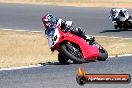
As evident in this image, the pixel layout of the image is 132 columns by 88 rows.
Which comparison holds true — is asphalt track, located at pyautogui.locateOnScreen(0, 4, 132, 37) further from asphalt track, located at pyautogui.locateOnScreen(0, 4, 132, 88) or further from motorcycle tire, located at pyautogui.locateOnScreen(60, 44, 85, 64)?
motorcycle tire, located at pyautogui.locateOnScreen(60, 44, 85, 64)

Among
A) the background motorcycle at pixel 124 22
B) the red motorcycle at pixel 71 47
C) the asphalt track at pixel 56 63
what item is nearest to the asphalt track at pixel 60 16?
the asphalt track at pixel 56 63

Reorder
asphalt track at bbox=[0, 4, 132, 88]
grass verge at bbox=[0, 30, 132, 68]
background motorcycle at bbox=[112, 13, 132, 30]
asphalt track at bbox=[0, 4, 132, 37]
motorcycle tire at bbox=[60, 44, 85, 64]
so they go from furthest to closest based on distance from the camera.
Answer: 1. asphalt track at bbox=[0, 4, 132, 37]
2. background motorcycle at bbox=[112, 13, 132, 30]
3. grass verge at bbox=[0, 30, 132, 68]
4. motorcycle tire at bbox=[60, 44, 85, 64]
5. asphalt track at bbox=[0, 4, 132, 88]

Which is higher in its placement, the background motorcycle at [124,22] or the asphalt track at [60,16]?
the background motorcycle at [124,22]

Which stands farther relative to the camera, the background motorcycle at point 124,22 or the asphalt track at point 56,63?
the background motorcycle at point 124,22

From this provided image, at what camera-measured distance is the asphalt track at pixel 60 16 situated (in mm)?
27031

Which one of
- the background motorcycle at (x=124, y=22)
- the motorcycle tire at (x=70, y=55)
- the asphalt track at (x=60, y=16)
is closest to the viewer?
the motorcycle tire at (x=70, y=55)

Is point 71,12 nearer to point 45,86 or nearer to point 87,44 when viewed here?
point 87,44

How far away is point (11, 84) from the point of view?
10492 mm

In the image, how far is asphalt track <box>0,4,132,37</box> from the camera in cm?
2703

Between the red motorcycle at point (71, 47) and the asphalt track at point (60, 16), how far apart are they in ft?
33.9

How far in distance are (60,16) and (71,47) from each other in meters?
18.8

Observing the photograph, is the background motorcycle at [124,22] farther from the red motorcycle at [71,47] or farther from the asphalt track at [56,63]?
the red motorcycle at [71,47]

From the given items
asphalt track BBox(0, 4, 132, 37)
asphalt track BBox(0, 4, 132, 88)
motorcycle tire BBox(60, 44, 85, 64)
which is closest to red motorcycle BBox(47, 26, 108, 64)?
motorcycle tire BBox(60, 44, 85, 64)

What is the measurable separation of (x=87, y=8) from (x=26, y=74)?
2503 cm
